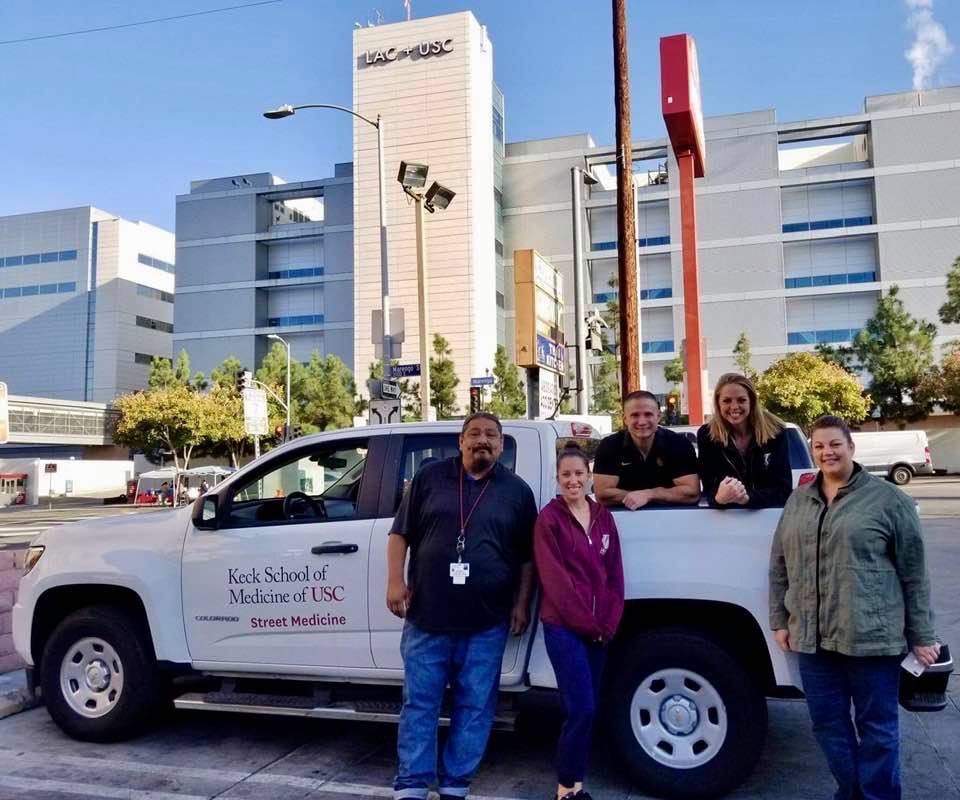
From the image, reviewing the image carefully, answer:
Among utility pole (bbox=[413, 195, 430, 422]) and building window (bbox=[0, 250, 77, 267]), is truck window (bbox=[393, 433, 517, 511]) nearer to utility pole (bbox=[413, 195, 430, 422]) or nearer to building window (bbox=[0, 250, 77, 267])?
utility pole (bbox=[413, 195, 430, 422])

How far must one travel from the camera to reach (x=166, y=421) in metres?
49.5

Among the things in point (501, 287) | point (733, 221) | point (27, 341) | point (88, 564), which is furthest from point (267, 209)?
point (88, 564)

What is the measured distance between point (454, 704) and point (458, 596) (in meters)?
0.57

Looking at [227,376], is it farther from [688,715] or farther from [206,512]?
[688,715]

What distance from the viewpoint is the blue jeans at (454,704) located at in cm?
412

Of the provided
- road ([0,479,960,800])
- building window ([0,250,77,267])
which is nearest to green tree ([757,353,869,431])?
road ([0,479,960,800])

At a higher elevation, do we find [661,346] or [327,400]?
[661,346]

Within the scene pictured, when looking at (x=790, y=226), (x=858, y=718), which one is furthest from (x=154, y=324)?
(x=858, y=718)

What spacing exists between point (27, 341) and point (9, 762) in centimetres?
8550

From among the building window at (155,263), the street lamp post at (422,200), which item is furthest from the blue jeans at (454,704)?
the building window at (155,263)

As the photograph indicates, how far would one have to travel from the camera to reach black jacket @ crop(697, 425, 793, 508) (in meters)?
4.39

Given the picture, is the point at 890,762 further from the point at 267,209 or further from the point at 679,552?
the point at 267,209

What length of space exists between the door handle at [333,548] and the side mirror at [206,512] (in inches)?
27.9

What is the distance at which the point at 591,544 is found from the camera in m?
4.14
